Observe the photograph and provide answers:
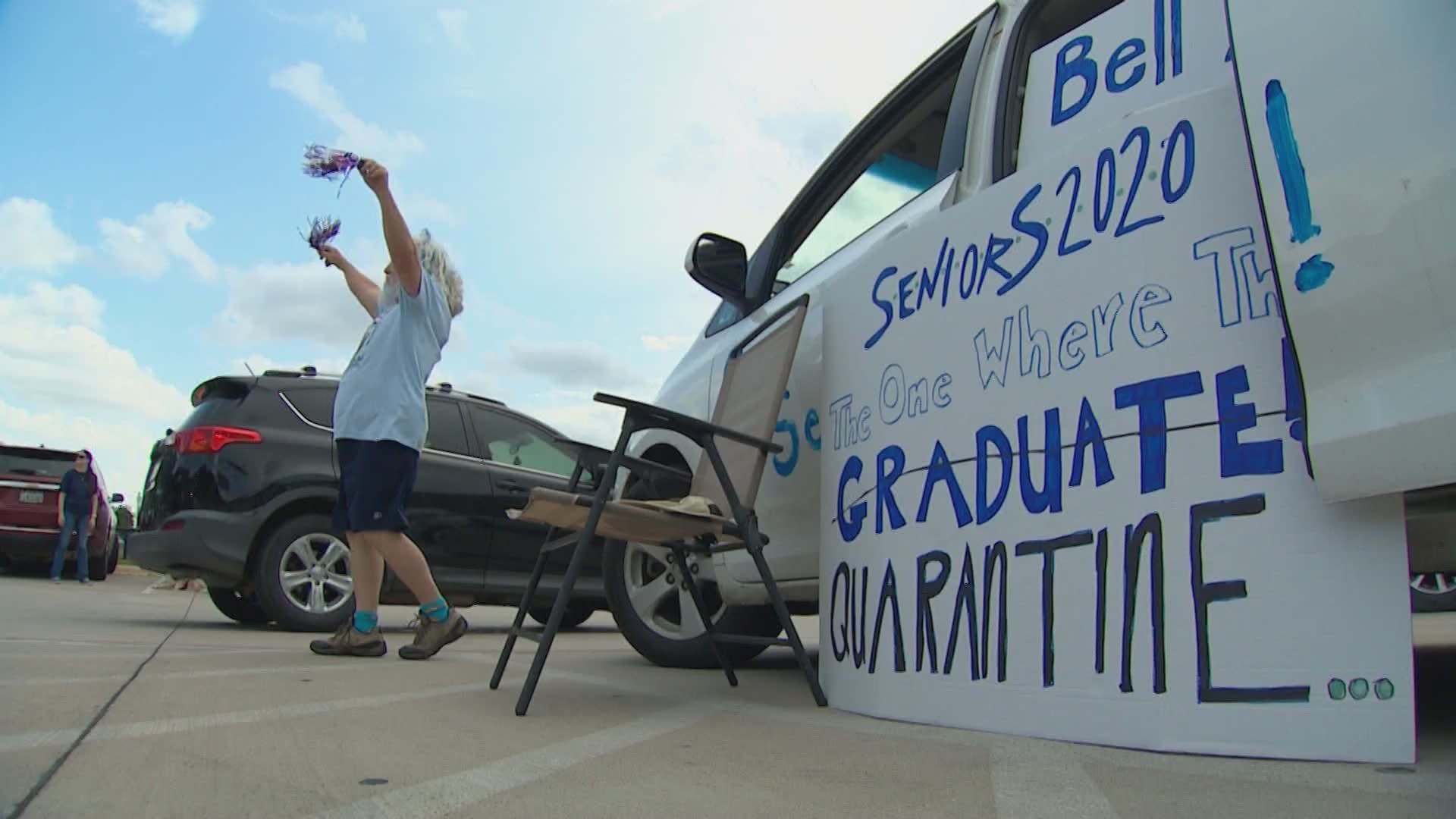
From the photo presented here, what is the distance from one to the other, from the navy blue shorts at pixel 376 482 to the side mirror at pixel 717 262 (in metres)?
1.34

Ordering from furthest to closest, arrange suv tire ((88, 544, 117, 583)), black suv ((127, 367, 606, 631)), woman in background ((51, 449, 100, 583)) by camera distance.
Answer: suv tire ((88, 544, 117, 583)) → woman in background ((51, 449, 100, 583)) → black suv ((127, 367, 606, 631))

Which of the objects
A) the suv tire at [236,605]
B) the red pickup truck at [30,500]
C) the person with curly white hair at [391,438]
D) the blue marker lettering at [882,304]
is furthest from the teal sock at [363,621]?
the red pickup truck at [30,500]

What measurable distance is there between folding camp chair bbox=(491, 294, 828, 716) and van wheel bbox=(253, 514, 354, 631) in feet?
9.29

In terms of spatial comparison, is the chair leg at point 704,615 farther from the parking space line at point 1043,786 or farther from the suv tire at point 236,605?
the suv tire at point 236,605

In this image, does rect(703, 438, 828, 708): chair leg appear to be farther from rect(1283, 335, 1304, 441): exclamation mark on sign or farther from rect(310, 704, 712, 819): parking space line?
rect(1283, 335, 1304, 441): exclamation mark on sign

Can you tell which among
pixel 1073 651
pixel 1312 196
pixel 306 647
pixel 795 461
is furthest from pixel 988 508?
pixel 306 647

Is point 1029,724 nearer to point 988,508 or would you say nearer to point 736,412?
point 988,508

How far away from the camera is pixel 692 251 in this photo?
400 cm

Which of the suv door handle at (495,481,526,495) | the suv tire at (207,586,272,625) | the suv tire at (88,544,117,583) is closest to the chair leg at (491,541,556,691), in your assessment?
the suv door handle at (495,481,526,495)

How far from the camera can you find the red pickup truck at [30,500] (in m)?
11.0

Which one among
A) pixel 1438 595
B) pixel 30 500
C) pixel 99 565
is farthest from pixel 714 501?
pixel 99 565

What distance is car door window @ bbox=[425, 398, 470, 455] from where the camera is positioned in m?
6.42

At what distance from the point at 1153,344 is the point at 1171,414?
0.15 m

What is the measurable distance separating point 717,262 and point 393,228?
1.21m
